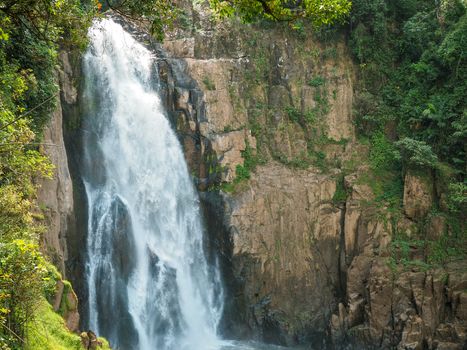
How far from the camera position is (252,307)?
66.5ft

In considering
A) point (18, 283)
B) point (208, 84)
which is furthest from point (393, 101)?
point (18, 283)

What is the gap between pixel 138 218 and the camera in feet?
61.5

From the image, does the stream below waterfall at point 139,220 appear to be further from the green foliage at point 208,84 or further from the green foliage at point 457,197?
the green foliage at point 457,197

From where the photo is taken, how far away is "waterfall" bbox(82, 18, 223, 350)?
1705cm

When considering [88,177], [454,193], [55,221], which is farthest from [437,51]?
[55,221]

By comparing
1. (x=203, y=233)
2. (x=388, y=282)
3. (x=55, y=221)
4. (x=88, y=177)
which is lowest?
(x=388, y=282)

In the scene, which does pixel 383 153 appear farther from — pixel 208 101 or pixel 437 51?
pixel 208 101

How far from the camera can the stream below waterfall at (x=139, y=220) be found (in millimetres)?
17047

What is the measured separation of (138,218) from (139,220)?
0.29 ft

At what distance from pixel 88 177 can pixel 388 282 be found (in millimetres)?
12197

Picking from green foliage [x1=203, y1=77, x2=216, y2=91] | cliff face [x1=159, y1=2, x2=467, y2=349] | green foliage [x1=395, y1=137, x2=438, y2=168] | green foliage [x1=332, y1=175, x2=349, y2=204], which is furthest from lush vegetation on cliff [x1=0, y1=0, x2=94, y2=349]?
green foliage [x1=395, y1=137, x2=438, y2=168]

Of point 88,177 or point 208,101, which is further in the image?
point 208,101

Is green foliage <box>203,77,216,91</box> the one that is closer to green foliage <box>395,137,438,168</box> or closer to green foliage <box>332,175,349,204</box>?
green foliage <box>332,175,349,204</box>

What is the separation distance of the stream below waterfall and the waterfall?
0.04 m
